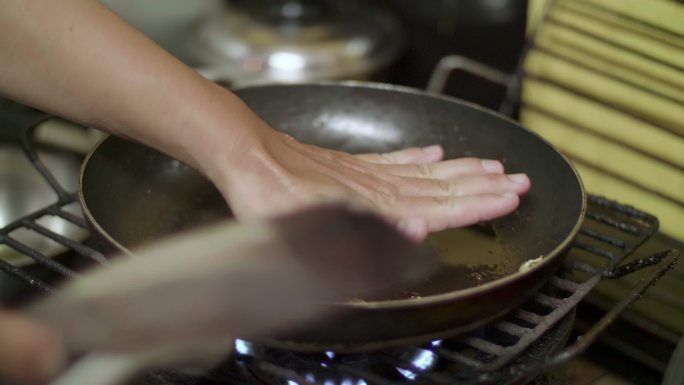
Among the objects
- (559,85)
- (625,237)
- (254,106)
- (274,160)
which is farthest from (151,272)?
(559,85)

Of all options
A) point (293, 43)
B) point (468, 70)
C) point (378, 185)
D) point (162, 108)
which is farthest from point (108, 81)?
point (293, 43)

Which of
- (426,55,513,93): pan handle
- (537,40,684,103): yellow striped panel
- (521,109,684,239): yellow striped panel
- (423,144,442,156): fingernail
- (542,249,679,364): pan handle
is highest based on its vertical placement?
(426,55,513,93): pan handle

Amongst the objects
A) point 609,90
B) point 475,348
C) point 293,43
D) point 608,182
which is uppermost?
point 293,43

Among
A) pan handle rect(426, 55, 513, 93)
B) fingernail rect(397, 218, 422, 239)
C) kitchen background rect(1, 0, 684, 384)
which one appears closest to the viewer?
fingernail rect(397, 218, 422, 239)

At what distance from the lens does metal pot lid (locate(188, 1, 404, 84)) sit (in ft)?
4.77

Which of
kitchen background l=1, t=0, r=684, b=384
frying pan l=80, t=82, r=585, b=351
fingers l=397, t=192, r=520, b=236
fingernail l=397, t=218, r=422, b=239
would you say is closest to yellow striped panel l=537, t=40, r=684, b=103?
kitchen background l=1, t=0, r=684, b=384

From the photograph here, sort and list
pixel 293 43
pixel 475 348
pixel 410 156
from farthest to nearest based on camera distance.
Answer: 1. pixel 293 43
2. pixel 410 156
3. pixel 475 348

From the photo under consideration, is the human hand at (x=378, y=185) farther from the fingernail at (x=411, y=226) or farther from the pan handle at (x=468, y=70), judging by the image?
the pan handle at (x=468, y=70)

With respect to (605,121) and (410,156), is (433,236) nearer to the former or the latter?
(410,156)

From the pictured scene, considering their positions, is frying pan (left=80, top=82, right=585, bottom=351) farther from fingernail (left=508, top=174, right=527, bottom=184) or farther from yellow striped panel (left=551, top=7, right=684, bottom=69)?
yellow striped panel (left=551, top=7, right=684, bottom=69)

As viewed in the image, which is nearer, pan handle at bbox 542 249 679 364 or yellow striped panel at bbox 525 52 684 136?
pan handle at bbox 542 249 679 364

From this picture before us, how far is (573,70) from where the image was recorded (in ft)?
3.51

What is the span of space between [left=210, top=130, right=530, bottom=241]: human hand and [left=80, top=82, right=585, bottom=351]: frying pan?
51 mm

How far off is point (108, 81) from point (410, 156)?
1.13 feet
